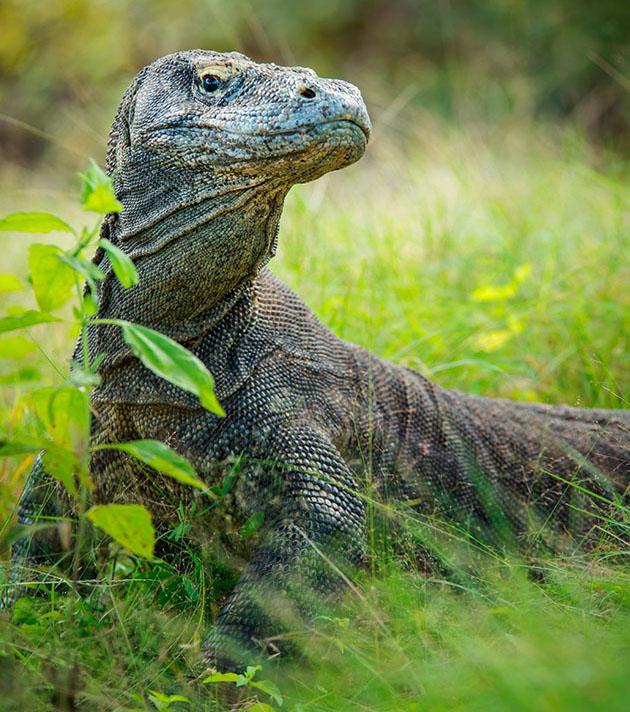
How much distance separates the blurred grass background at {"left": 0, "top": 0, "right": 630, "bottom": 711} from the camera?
8.16 feet

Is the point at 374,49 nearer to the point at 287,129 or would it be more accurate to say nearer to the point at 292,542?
the point at 287,129

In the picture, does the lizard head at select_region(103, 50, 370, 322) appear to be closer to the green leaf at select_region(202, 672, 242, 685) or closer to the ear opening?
the ear opening

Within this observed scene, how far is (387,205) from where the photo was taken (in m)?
8.34

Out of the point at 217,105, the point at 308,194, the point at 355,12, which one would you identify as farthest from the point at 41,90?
the point at 217,105

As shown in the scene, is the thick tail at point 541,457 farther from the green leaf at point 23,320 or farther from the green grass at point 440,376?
the green leaf at point 23,320

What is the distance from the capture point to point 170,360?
2.27 metres

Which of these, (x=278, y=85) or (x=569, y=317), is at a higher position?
(x=278, y=85)

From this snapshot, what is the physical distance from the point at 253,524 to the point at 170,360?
3.37 ft

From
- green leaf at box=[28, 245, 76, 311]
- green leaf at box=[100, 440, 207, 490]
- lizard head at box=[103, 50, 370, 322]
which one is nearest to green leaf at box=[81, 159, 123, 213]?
green leaf at box=[28, 245, 76, 311]

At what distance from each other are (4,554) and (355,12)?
21.0 meters

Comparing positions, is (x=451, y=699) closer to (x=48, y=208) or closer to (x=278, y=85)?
(x=278, y=85)

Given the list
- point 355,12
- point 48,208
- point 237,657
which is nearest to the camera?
point 237,657

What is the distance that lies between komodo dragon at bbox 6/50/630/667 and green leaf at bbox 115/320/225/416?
846 mm

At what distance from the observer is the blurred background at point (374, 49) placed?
14.4 meters
